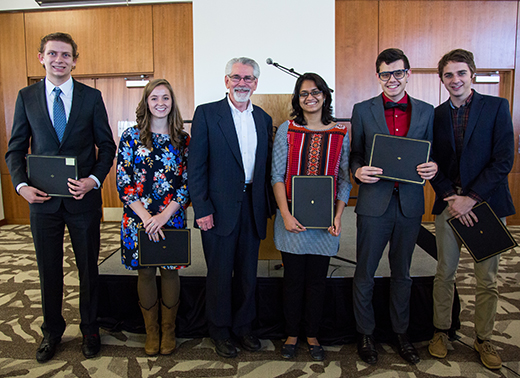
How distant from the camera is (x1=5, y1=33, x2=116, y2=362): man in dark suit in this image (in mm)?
1899

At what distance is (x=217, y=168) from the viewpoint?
1.91 metres

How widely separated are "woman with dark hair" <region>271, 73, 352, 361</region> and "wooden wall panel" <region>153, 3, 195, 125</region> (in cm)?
363

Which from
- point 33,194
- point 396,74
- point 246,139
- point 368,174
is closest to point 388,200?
point 368,174

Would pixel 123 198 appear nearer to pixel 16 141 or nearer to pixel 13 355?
pixel 16 141

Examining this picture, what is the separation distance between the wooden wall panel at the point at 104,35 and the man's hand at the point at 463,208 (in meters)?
4.68

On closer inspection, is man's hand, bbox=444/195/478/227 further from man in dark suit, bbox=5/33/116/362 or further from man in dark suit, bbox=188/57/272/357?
man in dark suit, bbox=5/33/116/362

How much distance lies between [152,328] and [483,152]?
7.02ft

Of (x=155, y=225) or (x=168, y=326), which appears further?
(x=168, y=326)

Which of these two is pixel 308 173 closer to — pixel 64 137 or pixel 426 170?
pixel 426 170

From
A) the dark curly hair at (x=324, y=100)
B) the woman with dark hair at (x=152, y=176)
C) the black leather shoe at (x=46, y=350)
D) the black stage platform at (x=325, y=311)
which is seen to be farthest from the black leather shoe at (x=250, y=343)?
the dark curly hair at (x=324, y=100)

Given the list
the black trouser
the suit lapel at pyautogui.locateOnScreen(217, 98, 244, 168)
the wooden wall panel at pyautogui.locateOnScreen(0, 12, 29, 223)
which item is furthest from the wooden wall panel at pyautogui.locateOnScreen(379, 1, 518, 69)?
the wooden wall panel at pyautogui.locateOnScreen(0, 12, 29, 223)

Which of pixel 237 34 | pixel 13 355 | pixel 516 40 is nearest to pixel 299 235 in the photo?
pixel 13 355

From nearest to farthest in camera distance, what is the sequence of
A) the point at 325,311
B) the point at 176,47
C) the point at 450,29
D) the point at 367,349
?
the point at 367,349 → the point at 325,311 → the point at 450,29 → the point at 176,47

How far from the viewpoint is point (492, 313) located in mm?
1929
